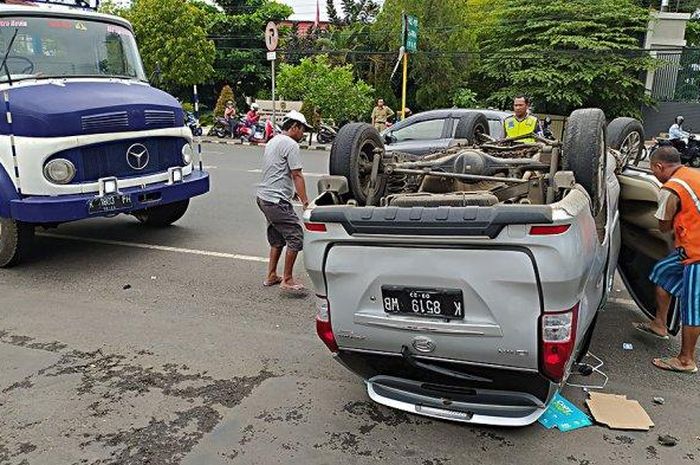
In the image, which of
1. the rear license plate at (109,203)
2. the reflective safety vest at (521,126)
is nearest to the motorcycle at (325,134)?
the reflective safety vest at (521,126)

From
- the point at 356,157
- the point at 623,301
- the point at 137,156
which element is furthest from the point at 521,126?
the point at 137,156

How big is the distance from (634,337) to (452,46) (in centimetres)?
2396

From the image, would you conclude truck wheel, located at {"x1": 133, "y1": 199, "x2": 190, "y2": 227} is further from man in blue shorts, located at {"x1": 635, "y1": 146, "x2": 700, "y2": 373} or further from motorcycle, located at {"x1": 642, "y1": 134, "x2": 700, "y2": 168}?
motorcycle, located at {"x1": 642, "y1": 134, "x2": 700, "y2": 168}

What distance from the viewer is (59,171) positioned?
19.5 ft

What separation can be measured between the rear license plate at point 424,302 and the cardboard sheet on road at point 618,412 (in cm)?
122

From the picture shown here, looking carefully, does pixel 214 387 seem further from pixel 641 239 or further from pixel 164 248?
pixel 164 248

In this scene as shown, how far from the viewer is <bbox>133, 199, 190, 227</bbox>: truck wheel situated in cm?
801

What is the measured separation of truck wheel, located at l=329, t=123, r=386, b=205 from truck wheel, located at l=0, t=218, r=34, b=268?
3.94 meters

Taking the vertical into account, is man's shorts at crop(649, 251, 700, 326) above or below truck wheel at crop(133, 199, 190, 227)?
above

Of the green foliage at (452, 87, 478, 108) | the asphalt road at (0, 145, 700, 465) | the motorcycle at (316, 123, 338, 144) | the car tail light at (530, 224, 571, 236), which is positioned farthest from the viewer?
the green foliage at (452, 87, 478, 108)

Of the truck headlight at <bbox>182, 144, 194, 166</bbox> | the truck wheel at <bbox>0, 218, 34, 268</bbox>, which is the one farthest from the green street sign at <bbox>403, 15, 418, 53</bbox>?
the truck wheel at <bbox>0, 218, 34, 268</bbox>

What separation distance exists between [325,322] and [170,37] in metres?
27.7

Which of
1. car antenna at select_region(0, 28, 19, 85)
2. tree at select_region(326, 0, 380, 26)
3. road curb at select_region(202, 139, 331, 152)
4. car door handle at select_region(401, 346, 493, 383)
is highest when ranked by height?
tree at select_region(326, 0, 380, 26)

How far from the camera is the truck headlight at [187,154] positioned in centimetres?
727
